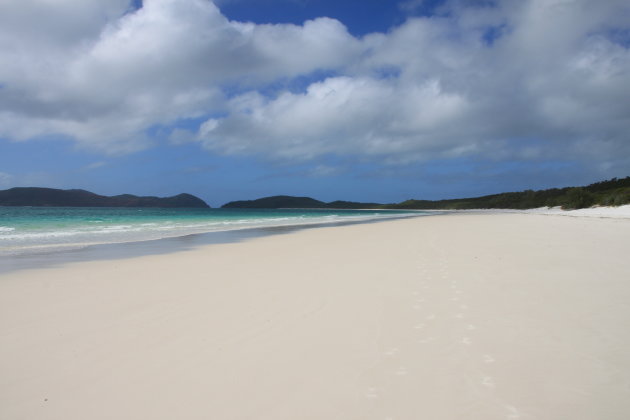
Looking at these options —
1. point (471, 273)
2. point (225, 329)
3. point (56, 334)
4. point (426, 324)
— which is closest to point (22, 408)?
point (56, 334)

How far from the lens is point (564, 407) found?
2.38 metres

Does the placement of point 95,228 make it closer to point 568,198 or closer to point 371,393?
point 371,393

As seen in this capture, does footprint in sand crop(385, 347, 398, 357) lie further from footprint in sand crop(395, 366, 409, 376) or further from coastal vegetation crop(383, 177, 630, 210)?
coastal vegetation crop(383, 177, 630, 210)

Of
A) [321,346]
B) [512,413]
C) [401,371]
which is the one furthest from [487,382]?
[321,346]

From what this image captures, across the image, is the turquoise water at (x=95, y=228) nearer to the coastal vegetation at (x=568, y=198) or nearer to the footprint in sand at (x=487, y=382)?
the footprint in sand at (x=487, y=382)

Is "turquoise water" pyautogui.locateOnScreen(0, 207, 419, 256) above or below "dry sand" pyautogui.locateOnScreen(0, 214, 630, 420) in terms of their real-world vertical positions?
above

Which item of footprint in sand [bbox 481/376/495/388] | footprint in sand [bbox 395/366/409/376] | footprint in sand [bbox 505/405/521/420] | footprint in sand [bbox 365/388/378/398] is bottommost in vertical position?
footprint in sand [bbox 505/405/521/420]

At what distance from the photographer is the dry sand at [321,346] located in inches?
97.3

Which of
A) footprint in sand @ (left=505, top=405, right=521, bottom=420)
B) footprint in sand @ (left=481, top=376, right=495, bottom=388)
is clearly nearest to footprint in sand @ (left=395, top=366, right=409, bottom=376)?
footprint in sand @ (left=481, top=376, right=495, bottom=388)

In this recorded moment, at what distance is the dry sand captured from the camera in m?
2.47

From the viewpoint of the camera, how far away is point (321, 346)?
3.41 m

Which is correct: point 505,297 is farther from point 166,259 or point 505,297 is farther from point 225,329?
point 166,259

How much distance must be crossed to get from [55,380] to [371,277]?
15.8ft

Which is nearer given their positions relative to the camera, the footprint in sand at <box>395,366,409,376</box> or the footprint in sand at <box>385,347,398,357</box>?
the footprint in sand at <box>395,366,409,376</box>
